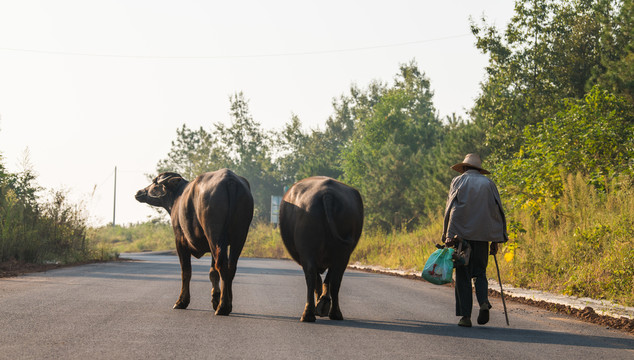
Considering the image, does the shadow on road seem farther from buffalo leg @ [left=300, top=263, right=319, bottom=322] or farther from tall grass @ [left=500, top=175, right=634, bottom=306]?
tall grass @ [left=500, top=175, right=634, bottom=306]

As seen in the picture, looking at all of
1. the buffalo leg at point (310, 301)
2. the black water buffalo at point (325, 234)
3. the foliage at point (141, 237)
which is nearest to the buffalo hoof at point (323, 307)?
the black water buffalo at point (325, 234)

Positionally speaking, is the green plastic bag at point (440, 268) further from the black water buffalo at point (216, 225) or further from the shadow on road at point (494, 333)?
the black water buffalo at point (216, 225)

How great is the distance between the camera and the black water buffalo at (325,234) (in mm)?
9367

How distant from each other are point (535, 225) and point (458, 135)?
21.0m

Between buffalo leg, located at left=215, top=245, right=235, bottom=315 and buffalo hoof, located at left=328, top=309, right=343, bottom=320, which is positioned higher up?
buffalo leg, located at left=215, top=245, right=235, bottom=315

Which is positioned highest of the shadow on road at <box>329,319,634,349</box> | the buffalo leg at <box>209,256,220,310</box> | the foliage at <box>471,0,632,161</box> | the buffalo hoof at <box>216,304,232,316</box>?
the foliage at <box>471,0,632,161</box>

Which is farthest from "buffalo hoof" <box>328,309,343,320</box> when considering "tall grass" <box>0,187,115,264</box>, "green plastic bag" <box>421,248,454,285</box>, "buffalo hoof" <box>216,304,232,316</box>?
"tall grass" <box>0,187,115,264</box>

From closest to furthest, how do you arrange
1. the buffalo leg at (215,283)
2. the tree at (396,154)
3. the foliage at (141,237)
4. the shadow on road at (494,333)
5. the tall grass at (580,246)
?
1. the shadow on road at (494,333)
2. the buffalo leg at (215,283)
3. the tall grass at (580,246)
4. the tree at (396,154)
5. the foliage at (141,237)

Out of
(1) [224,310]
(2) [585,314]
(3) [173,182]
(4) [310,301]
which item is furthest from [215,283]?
(2) [585,314]

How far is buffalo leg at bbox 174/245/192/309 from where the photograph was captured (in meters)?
10.5

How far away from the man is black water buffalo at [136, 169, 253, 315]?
2716 millimetres

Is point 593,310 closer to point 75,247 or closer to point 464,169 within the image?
point 464,169

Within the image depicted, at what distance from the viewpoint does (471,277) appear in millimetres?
9516

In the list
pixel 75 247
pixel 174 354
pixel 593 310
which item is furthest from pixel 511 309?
pixel 75 247
